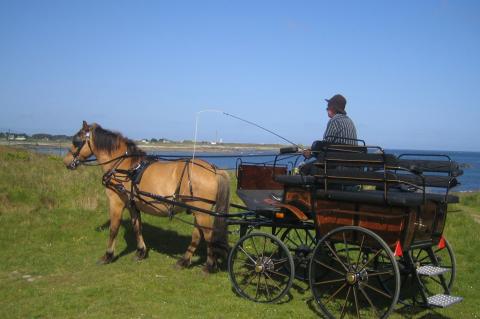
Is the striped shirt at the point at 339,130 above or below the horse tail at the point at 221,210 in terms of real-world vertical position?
above

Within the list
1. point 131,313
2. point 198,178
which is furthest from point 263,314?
point 198,178

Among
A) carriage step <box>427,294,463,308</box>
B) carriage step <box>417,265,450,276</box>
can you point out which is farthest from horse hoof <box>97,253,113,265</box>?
carriage step <box>427,294,463,308</box>

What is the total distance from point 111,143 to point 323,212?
15.1 ft

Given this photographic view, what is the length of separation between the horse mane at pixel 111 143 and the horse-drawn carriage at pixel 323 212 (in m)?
0.02

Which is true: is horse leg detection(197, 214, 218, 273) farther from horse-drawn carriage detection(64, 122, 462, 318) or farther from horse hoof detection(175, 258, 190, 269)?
horse hoof detection(175, 258, 190, 269)

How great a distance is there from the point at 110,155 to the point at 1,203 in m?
4.27

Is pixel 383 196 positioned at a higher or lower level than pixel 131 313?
higher

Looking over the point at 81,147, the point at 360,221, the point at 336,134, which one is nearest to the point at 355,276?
the point at 360,221

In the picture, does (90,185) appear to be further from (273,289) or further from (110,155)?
(273,289)

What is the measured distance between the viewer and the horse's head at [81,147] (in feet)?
28.0

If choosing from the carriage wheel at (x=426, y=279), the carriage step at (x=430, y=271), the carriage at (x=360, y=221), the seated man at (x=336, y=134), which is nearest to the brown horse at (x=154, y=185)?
the carriage at (x=360, y=221)

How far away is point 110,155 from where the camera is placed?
332 inches

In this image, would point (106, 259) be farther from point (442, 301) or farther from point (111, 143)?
point (442, 301)

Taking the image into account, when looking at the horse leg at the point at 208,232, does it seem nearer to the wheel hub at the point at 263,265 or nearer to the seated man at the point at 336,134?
the wheel hub at the point at 263,265
